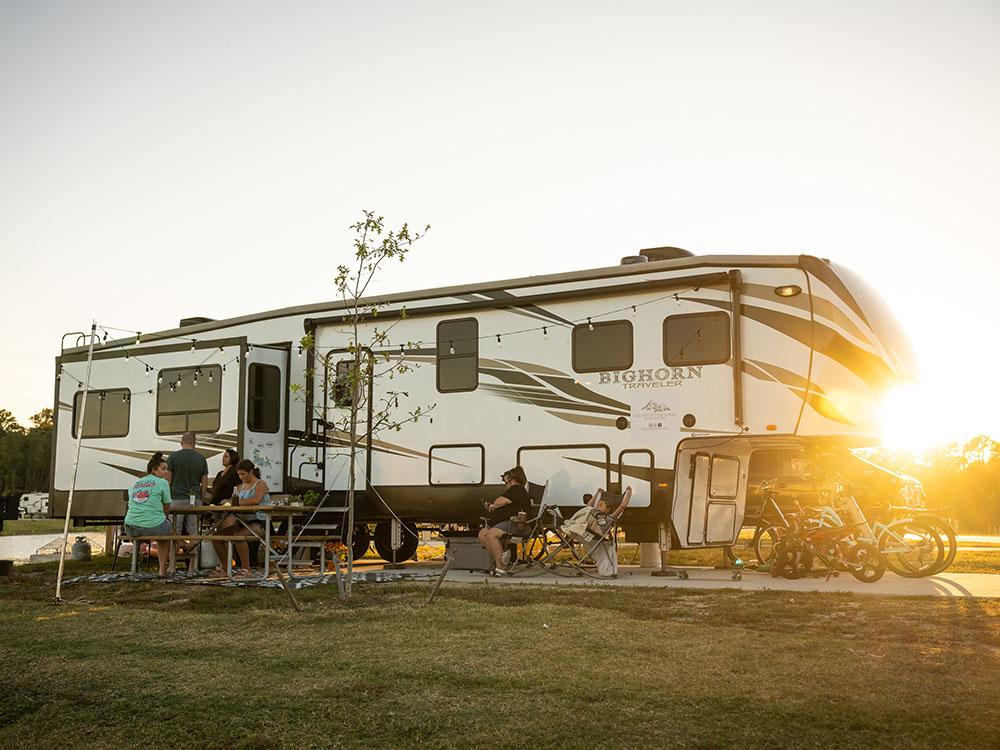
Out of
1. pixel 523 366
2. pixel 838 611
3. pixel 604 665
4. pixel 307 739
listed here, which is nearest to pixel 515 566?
pixel 523 366

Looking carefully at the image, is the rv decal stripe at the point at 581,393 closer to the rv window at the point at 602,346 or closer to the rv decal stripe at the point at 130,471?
the rv window at the point at 602,346

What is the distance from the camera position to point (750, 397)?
10.8 metres

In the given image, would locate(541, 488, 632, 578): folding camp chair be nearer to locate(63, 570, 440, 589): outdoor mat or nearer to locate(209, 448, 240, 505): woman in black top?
locate(63, 570, 440, 589): outdoor mat

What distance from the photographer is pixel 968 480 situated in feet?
107

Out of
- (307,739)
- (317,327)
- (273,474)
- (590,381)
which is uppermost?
(317,327)

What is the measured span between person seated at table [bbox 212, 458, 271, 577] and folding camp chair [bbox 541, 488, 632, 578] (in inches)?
130

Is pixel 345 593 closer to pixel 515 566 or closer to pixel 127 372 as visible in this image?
pixel 515 566

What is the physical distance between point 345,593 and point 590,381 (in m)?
4.22

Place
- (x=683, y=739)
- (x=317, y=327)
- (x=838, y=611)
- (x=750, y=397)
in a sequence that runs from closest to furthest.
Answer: (x=683, y=739), (x=838, y=611), (x=750, y=397), (x=317, y=327)

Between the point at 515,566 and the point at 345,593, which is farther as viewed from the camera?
the point at 515,566

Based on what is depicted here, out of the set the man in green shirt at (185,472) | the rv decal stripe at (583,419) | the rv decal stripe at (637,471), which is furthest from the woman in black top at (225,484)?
the rv decal stripe at (637,471)

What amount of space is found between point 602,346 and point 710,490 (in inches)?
83.8

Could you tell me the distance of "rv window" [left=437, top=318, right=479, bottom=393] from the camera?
1266 centimetres

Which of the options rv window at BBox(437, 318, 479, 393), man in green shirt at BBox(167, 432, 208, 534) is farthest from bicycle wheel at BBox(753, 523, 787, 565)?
man in green shirt at BBox(167, 432, 208, 534)
